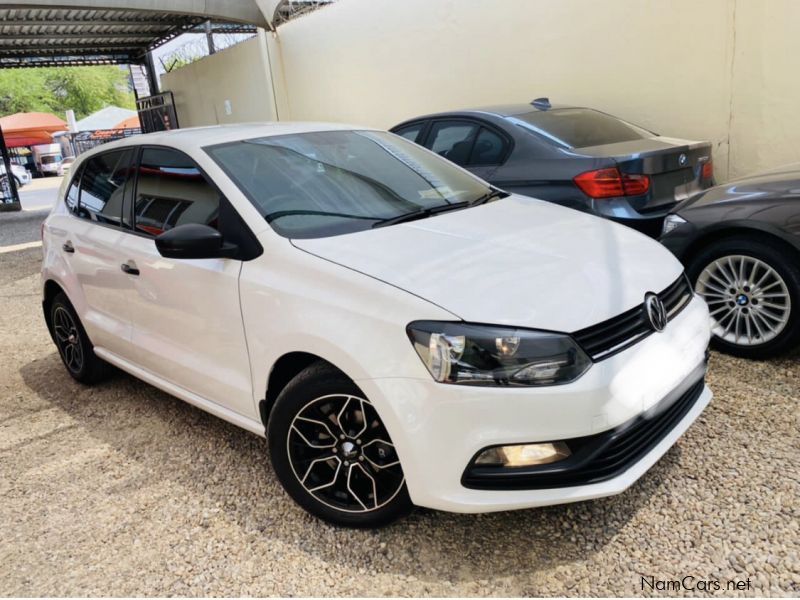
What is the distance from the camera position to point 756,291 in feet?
12.2

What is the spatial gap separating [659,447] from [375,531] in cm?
116

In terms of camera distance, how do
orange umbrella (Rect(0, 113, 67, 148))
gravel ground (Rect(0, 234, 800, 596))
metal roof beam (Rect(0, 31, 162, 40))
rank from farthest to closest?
orange umbrella (Rect(0, 113, 67, 148))
metal roof beam (Rect(0, 31, 162, 40))
gravel ground (Rect(0, 234, 800, 596))

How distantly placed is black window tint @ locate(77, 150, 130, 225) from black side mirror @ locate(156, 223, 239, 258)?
44.3 inches

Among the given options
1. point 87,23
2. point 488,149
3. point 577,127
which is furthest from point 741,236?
point 87,23

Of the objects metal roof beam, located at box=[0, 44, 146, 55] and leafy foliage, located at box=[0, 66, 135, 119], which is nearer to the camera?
metal roof beam, located at box=[0, 44, 146, 55]

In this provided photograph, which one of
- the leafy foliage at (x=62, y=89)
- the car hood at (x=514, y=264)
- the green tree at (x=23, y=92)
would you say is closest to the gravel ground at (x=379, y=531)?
the car hood at (x=514, y=264)

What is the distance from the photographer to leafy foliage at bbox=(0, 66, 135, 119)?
184 feet

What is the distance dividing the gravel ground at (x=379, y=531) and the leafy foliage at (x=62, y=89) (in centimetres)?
6361

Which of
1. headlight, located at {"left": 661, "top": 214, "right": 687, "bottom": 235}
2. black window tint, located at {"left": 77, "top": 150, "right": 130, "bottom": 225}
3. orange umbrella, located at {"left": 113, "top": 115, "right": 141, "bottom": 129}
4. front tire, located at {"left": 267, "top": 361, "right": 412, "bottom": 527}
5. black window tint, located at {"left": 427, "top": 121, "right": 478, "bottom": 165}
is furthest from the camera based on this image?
orange umbrella, located at {"left": 113, "top": 115, "right": 141, "bottom": 129}

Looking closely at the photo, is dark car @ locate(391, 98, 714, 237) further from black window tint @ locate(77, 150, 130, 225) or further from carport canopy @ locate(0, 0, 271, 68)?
carport canopy @ locate(0, 0, 271, 68)

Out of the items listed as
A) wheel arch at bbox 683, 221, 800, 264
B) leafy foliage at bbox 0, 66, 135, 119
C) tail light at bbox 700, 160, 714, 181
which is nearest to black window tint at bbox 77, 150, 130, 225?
wheel arch at bbox 683, 221, 800, 264

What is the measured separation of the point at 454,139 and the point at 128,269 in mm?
3245

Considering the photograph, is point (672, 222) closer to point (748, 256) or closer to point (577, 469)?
point (748, 256)

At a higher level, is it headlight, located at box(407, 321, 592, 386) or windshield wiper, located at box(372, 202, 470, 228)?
windshield wiper, located at box(372, 202, 470, 228)
